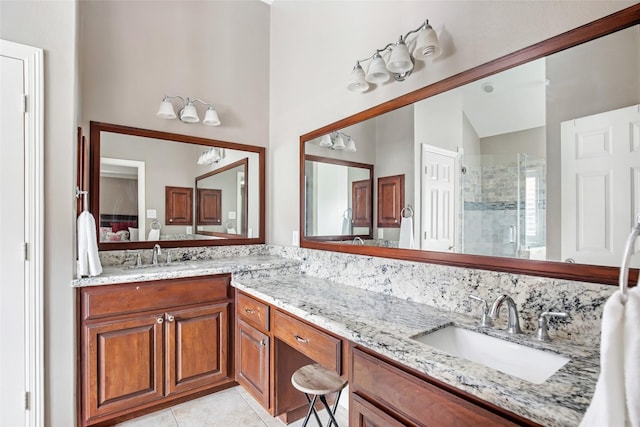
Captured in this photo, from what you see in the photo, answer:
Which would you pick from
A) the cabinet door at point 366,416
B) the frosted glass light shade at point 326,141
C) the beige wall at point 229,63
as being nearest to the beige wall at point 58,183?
the beige wall at point 229,63

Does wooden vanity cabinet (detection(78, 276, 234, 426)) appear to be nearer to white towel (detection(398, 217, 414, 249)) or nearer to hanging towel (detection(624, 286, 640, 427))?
white towel (detection(398, 217, 414, 249))

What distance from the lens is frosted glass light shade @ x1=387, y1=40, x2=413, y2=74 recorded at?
5.40 ft

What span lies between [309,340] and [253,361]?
76cm

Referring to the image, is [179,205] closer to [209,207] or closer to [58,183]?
[209,207]

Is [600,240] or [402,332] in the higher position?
[600,240]

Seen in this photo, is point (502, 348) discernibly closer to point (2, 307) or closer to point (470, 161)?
point (470, 161)

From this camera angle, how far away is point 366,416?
1.20 metres

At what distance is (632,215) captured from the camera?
3.41ft

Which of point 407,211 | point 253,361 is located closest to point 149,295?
point 253,361

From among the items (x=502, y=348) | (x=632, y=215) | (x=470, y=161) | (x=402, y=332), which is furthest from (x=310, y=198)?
(x=632, y=215)

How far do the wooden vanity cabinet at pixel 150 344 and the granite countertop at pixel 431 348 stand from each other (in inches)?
18.5

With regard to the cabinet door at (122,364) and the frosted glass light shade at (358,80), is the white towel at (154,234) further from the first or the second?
the frosted glass light shade at (358,80)

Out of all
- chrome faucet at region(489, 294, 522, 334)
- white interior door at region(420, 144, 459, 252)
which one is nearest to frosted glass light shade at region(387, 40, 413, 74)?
white interior door at region(420, 144, 459, 252)

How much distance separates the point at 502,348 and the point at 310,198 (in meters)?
1.69
